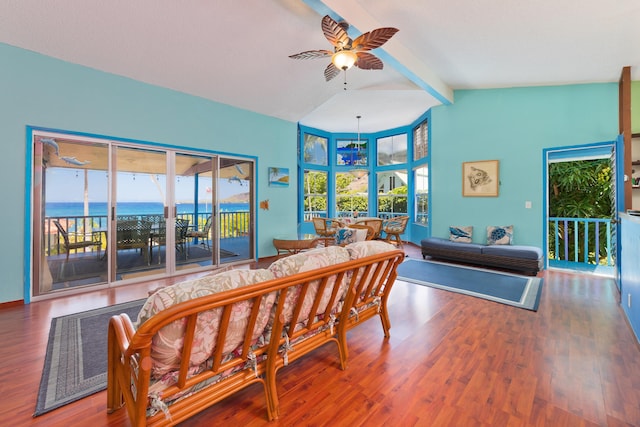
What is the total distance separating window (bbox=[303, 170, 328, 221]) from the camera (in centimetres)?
838

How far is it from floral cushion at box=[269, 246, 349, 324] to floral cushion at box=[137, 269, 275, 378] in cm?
11

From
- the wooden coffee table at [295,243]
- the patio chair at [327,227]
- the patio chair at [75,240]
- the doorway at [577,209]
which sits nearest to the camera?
the patio chair at [75,240]

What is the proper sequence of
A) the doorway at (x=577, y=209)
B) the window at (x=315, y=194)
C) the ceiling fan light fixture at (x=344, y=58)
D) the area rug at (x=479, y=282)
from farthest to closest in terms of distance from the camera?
the window at (x=315, y=194) < the doorway at (x=577, y=209) < the area rug at (x=479, y=282) < the ceiling fan light fixture at (x=344, y=58)

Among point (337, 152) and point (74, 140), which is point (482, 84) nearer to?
point (337, 152)

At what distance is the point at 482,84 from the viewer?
17.2 feet

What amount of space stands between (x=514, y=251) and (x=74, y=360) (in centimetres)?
555

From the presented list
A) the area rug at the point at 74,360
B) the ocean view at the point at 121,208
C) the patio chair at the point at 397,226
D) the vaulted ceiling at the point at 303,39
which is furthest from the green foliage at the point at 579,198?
the area rug at the point at 74,360

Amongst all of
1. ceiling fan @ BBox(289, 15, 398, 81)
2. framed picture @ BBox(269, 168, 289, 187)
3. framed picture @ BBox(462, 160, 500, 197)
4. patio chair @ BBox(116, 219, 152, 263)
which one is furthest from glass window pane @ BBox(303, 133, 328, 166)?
ceiling fan @ BBox(289, 15, 398, 81)

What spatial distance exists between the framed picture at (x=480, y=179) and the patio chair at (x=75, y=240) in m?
6.42

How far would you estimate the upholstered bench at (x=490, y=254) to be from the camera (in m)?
4.43

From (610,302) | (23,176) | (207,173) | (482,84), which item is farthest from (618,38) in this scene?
(23,176)

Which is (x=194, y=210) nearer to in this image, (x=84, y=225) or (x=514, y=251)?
(x=84, y=225)

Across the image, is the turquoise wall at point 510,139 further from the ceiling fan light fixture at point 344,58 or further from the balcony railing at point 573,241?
the ceiling fan light fixture at point 344,58

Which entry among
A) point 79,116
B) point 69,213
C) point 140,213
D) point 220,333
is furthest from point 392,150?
point 220,333
